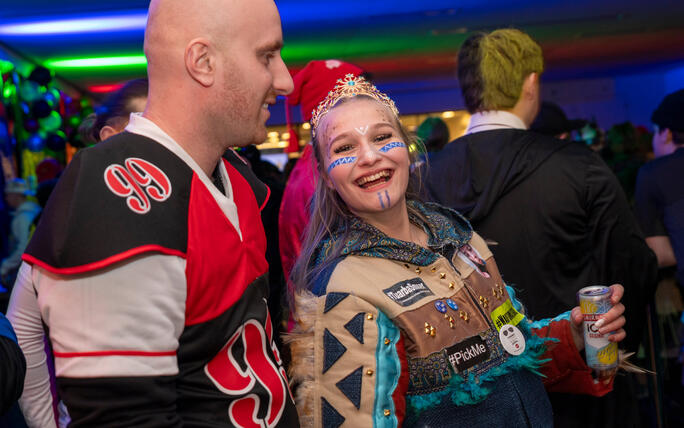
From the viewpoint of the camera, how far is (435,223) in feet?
5.87

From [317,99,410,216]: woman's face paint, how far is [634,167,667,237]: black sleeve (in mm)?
2208

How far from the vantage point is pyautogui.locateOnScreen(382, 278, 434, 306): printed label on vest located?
148 cm

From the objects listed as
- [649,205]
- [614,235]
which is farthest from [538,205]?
[649,205]

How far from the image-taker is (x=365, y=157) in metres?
1.61

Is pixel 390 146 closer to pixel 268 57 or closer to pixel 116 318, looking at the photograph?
pixel 268 57

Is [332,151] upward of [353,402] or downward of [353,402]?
upward

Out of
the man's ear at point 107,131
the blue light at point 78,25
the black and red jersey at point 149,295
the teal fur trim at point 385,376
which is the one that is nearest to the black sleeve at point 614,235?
the teal fur trim at point 385,376

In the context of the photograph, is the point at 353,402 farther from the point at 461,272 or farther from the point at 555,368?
the point at 555,368

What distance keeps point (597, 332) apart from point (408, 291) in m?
0.49

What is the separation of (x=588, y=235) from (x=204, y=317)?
160 centimetres

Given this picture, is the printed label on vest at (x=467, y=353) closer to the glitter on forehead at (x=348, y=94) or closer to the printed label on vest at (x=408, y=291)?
the printed label on vest at (x=408, y=291)

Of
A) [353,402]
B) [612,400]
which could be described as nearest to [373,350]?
[353,402]

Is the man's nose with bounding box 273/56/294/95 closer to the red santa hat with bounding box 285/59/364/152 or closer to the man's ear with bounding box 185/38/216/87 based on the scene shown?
the man's ear with bounding box 185/38/216/87

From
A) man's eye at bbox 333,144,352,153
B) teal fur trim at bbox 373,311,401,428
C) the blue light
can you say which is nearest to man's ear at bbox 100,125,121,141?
man's eye at bbox 333,144,352,153
